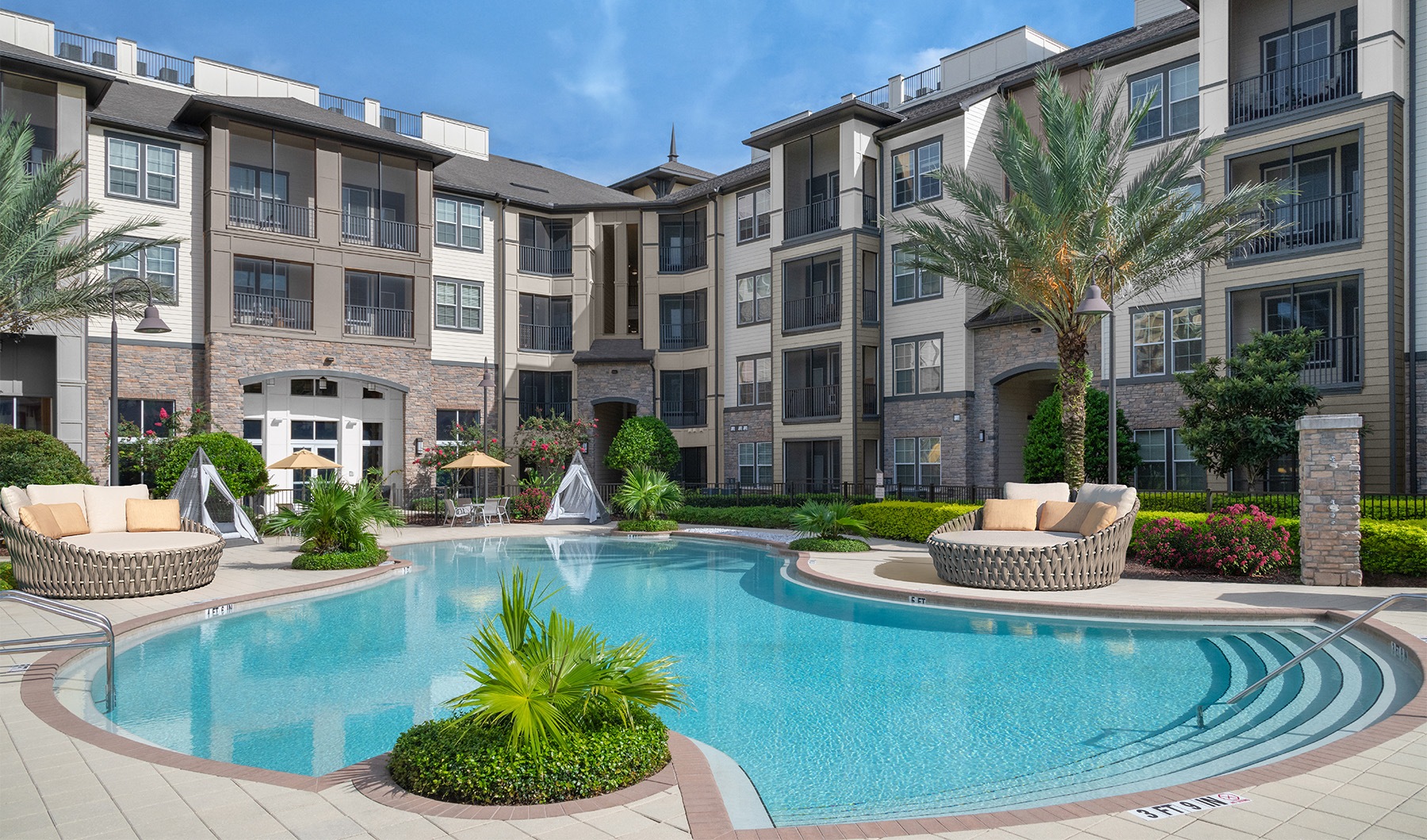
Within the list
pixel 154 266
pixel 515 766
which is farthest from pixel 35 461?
pixel 515 766

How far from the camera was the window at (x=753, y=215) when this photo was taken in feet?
104

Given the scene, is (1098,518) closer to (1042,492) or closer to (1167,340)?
(1042,492)

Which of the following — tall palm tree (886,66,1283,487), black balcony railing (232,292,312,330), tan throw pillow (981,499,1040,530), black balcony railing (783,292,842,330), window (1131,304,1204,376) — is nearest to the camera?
tan throw pillow (981,499,1040,530)

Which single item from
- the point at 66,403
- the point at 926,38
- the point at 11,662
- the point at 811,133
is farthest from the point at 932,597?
the point at 926,38

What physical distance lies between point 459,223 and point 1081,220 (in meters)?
22.2

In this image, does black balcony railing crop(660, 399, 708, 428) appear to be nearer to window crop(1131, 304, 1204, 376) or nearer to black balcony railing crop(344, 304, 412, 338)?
black balcony railing crop(344, 304, 412, 338)

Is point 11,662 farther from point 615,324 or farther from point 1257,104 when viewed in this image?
point 615,324

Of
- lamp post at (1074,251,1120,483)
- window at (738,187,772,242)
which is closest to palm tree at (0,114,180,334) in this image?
lamp post at (1074,251,1120,483)

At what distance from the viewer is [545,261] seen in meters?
34.2

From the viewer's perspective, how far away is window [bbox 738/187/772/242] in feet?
104

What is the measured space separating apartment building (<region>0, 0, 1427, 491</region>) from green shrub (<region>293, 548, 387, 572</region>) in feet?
39.6

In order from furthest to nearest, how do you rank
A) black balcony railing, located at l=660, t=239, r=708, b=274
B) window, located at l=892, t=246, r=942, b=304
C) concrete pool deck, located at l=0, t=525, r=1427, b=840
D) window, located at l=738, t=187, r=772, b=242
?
black balcony railing, located at l=660, t=239, r=708, b=274, window, located at l=738, t=187, r=772, b=242, window, located at l=892, t=246, r=942, b=304, concrete pool deck, located at l=0, t=525, r=1427, b=840

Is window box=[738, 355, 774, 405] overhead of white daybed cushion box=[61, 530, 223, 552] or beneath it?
overhead

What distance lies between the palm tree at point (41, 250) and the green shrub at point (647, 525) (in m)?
12.0
